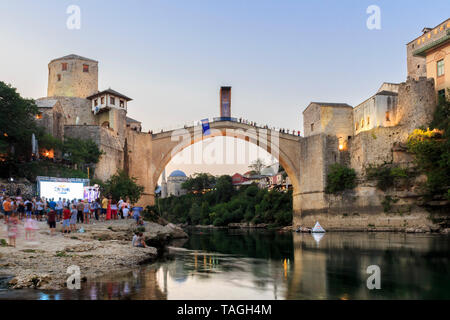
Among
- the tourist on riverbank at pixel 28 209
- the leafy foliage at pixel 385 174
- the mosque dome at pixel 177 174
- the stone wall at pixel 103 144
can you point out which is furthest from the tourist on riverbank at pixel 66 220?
the mosque dome at pixel 177 174

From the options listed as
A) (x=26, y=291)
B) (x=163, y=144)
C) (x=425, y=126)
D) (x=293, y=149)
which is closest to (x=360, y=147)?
(x=425, y=126)

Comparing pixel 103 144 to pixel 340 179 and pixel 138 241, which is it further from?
pixel 340 179

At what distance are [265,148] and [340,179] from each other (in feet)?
26.6

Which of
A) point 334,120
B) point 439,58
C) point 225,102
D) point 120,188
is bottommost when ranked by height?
point 120,188

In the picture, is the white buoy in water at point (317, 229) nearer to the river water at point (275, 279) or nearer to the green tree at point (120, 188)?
the green tree at point (120, 188)

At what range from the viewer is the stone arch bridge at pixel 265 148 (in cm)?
3145

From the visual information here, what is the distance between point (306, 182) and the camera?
33.0m

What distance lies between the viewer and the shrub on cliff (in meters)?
29.2

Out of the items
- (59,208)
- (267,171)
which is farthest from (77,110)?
(267,171)

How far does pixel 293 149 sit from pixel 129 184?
583 inches

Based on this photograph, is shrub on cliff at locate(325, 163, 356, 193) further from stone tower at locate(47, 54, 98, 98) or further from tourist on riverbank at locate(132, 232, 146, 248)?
tourist on riverbank at locate(132, 232, 146, 248)

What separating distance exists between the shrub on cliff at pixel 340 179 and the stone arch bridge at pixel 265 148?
83 cm

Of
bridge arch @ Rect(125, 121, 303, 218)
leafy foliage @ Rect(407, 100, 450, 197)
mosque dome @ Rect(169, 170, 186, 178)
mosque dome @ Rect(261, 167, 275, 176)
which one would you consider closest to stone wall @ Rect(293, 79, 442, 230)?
leafy foliage @ Rect(407, 100, 450, 197)

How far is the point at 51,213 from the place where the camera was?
12070mm
